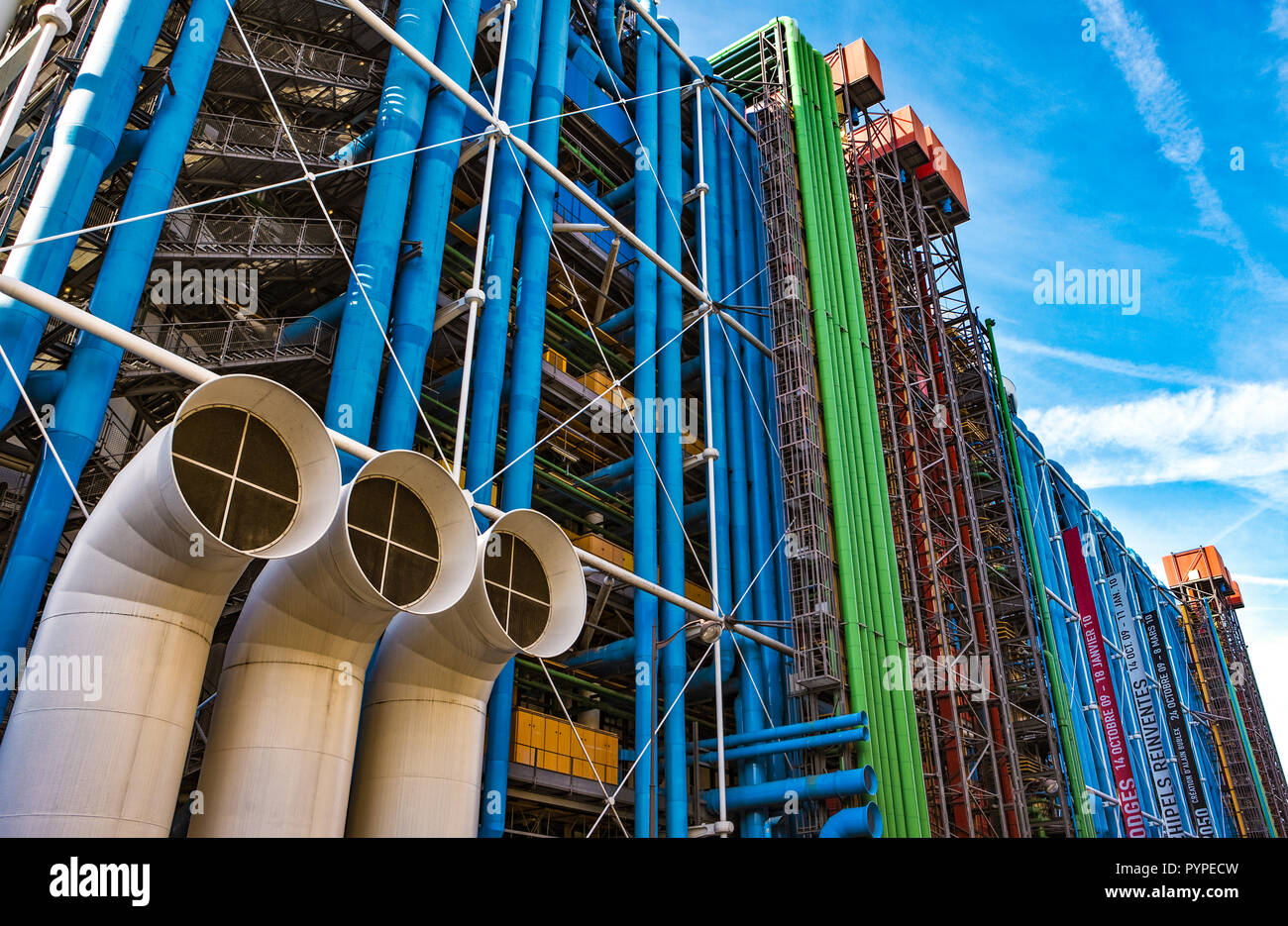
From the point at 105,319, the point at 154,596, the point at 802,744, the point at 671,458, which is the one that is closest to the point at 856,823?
the point at 802,744

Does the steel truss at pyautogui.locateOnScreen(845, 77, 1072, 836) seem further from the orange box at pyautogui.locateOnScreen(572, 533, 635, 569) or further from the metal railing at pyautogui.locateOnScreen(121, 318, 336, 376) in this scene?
the metal railing at pyautogui.locateOnScreen(121, 318, 336, 376)

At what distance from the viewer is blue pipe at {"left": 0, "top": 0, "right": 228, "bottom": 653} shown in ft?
38.7

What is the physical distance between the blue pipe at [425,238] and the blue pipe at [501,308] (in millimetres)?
1333

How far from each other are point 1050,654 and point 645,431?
20262 millimetres

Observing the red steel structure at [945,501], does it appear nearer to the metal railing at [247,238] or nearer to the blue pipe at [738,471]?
the blue pipe at [738,471]

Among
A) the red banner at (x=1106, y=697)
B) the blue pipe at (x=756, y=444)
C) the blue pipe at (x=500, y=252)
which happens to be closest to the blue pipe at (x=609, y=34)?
the blue pipe at (x=756, y=444)

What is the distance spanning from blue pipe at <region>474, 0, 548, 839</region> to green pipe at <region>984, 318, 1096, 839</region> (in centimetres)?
2286

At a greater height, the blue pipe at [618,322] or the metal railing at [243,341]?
the blue pipe at [618,322]

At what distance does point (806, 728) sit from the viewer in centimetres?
2094

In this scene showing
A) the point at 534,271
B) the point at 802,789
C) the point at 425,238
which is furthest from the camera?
the point at 534,271

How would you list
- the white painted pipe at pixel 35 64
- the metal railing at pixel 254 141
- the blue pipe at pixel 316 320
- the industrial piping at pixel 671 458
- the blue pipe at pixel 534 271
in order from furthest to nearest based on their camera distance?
the industrial piping at pixel 671 458
the blue pipe at pixel 534 271
the blue pipe at pixel 316 320
the metal railing at pixel 254 141
the white painted pipe at pixel 35 64

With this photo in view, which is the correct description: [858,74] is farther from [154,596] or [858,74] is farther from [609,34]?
[154,596]

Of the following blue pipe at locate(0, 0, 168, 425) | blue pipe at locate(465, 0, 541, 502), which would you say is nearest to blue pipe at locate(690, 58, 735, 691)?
blue pipe at locate(465, 0, 541, 502)

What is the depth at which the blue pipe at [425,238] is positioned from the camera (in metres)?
16.7
